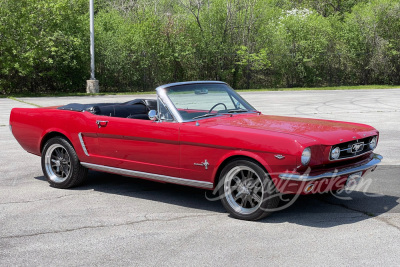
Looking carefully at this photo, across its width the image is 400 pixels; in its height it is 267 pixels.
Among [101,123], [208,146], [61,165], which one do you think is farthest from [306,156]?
[61,165]

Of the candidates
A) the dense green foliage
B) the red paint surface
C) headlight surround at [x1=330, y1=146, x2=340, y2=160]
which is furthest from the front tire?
the dense green foliage

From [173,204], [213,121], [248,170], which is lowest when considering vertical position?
[173,204]

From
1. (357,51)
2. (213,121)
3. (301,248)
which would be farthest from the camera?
(357,51)

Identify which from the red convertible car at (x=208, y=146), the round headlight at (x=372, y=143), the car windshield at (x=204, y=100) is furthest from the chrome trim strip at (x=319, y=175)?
the car windshield at (x=204, y=100)

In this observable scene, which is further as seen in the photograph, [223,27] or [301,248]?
[223,27]

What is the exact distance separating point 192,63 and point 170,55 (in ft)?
6.75

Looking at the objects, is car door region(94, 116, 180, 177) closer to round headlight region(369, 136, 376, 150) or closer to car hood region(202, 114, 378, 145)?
car hood region(202, 114, 378, 145)

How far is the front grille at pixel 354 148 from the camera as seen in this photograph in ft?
18.5

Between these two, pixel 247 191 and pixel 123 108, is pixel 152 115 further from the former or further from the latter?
pixel 247 191

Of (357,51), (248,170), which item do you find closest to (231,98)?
(248,170)

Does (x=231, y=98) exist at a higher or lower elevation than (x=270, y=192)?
higher

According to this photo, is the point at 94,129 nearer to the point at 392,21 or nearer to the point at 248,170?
the point at 248,170

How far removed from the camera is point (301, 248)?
4.70 metres

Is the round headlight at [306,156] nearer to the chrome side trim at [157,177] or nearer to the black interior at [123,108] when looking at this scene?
the chrome side trim at [157,177]
